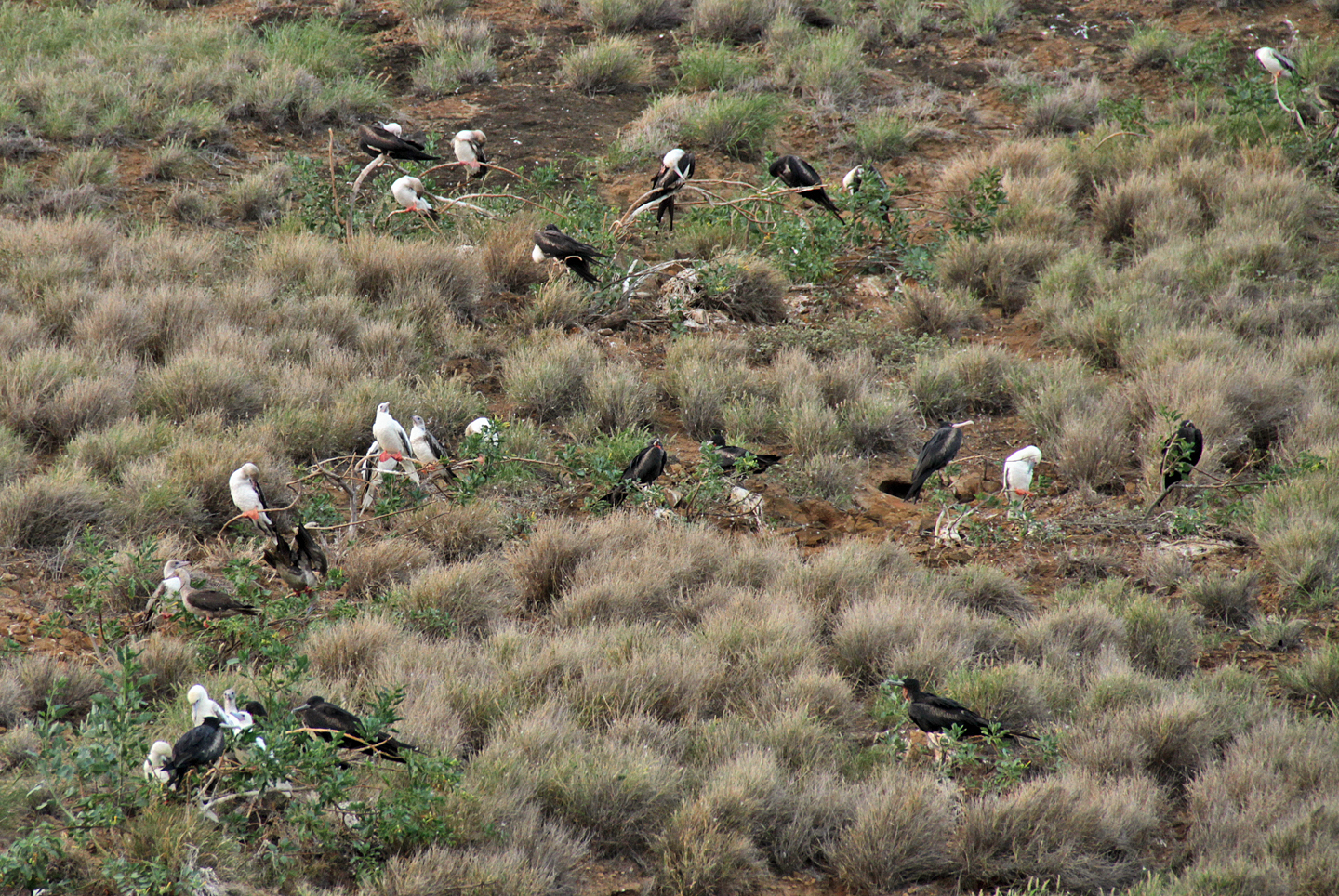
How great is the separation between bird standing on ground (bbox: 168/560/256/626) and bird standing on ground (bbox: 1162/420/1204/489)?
5.54 m

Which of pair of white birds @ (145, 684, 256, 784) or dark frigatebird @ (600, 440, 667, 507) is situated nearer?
pair of white birds @ (145, 684, 256, 784)

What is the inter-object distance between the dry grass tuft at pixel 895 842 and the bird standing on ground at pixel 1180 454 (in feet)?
11.4

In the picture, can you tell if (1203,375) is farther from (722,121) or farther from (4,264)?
(4,264)

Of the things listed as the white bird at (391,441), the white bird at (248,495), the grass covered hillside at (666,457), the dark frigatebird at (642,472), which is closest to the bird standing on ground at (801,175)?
the grass covered hillside at (666,457)

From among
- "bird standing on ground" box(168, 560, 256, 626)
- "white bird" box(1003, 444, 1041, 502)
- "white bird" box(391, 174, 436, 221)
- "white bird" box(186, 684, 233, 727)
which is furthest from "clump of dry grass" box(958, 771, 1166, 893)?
"white bird" box(391, 174, 436, 221)

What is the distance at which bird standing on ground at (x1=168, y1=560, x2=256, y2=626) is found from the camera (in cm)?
519

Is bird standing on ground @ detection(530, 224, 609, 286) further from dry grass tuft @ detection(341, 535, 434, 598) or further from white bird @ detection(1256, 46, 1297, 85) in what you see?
white bird @ detection(1256, 46, 1297, 85)

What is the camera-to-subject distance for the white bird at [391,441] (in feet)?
21.0

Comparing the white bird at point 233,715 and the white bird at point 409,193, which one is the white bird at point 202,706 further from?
the white bird at point 409,193

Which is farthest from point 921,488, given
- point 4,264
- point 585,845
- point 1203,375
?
point 4,264

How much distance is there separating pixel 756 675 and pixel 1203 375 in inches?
183

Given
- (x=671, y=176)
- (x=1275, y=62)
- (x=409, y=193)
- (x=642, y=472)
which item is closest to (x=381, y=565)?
(x=642, y=472)

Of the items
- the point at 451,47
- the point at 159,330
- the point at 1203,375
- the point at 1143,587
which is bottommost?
the point at 1143,587

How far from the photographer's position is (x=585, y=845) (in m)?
4.13
